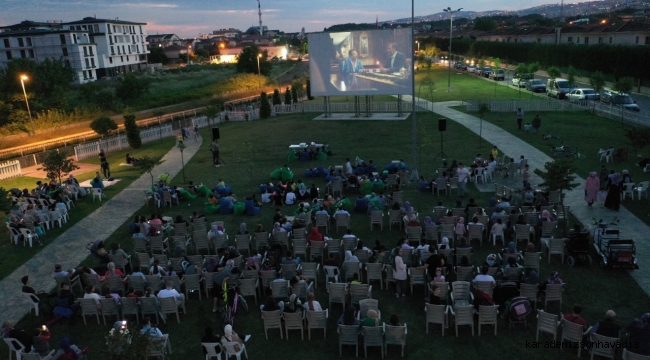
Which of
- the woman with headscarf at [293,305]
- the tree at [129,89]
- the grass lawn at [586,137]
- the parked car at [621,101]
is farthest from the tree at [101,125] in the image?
the parked car at [621,101]

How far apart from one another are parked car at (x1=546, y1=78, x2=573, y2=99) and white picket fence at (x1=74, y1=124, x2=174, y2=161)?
31.9 m

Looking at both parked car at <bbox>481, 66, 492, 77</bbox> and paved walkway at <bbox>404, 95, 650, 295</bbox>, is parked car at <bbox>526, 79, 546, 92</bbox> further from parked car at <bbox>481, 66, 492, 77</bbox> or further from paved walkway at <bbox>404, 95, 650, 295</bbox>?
paved walkway at <bbox>404, 95, 650, 295</bbox>

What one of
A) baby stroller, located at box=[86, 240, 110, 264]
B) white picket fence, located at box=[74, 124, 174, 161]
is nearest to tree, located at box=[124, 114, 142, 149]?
white picket fence, located at box=[74, 124, 174, 161]

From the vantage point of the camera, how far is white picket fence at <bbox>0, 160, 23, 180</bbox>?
25.3 m

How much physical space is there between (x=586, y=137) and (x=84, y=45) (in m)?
81.2

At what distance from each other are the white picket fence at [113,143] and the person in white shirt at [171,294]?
70.3 ft

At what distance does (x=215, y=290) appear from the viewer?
10.8 m

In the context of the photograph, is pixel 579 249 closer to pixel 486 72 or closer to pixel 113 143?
pixel 113 143

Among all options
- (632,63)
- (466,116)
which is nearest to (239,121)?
(466,116)

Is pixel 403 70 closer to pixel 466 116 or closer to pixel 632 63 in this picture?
pixel 466 116

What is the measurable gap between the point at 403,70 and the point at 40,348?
28732 millimetres

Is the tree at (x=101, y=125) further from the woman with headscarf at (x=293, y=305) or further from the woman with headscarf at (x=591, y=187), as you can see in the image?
the woman with headscarf at (x=591, y=187)

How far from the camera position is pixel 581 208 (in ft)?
52.1

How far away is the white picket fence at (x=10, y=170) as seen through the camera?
25.3 m
